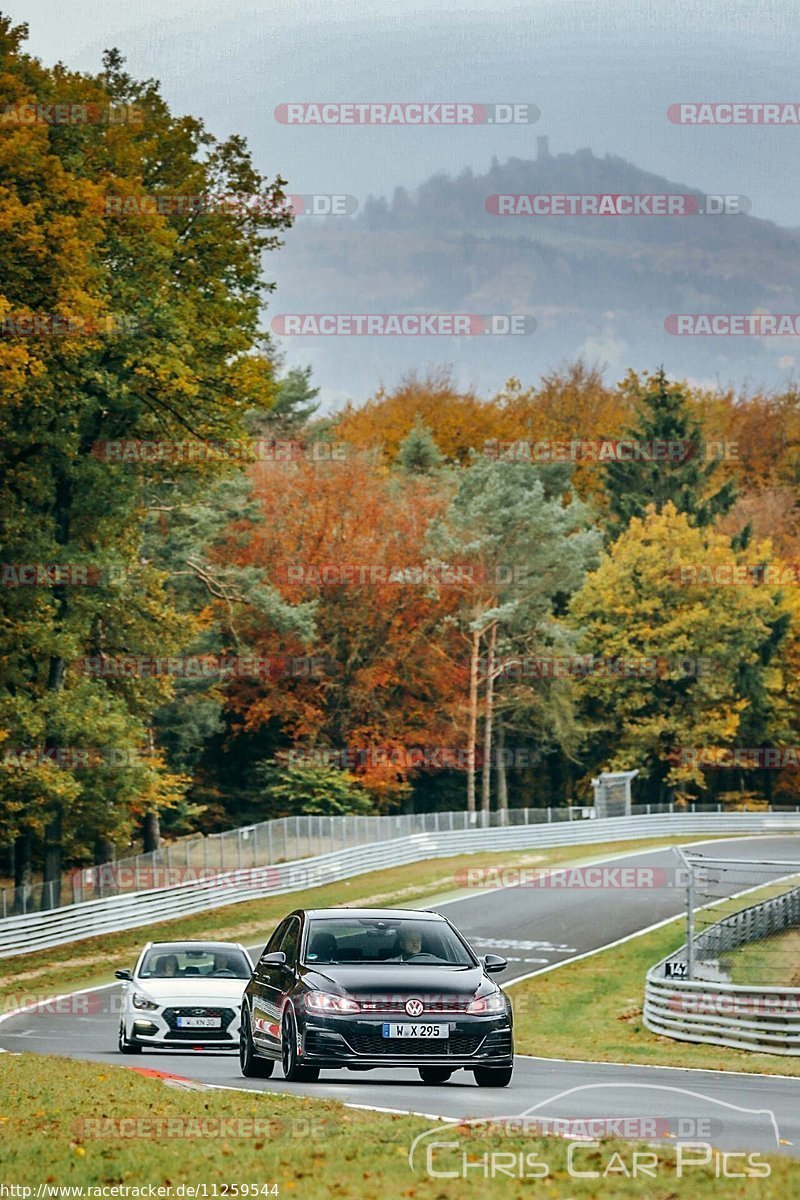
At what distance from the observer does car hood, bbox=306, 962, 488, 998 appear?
50.5 feet

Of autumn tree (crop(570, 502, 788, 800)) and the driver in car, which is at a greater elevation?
autumn tree (crop(570, 502, 788, 800))

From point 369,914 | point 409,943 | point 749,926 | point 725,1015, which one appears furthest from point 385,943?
point 749,926

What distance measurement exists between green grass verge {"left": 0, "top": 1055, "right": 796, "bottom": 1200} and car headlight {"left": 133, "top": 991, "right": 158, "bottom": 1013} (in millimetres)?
6378

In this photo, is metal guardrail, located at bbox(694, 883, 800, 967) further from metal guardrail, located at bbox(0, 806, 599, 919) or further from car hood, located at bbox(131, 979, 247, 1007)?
metal guardrail, located at bbox(0, 806, 599, 919)

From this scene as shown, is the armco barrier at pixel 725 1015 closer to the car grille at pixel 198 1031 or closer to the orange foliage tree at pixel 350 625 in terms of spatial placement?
the car grille at pixel 198 1031

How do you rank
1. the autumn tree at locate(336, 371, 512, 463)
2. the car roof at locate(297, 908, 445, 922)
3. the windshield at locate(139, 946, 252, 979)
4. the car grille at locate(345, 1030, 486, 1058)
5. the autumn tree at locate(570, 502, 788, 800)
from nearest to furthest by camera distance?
1. the car grille at locate(345, 1030, 486, 1058)
2. the car roof at locate(297, 908, 445, 922)
3. the windshield at locate(139, 946, 252, 979)
4. the autumn tree at locate(570, 502, 788, 800)
5. the autumn tree at locate(336, 371, 512, 463)

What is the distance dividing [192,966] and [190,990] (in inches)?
51.9

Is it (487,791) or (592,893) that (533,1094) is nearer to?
(592,893)

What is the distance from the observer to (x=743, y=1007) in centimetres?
2678

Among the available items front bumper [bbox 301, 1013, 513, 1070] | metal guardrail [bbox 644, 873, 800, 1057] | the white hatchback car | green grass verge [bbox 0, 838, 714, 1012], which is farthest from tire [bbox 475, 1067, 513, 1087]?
green grass verge [bbox 0, 838, 714, 1012]

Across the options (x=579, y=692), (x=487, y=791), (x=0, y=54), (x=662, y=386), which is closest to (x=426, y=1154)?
(x=0, y=54)

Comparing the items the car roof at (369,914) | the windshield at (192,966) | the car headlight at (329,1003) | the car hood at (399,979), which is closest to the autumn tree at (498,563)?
the windshield at (192,966)

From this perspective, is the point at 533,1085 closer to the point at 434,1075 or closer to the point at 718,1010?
the point at 434,1075

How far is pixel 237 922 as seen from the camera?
4684 centimetres
